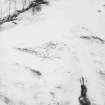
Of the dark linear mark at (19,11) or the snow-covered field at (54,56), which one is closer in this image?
the snow-covered field at (54,56)

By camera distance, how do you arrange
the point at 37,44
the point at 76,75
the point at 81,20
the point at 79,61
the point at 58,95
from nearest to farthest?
the point at 58,95 → the point at 76,75 → the point at 79,61 → the point at 37,44 → the point at 81,20

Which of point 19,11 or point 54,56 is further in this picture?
point 19,11

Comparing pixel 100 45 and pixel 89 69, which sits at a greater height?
pixel 100 45

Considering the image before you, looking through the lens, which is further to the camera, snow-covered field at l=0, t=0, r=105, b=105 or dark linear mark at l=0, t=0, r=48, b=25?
dark linear mark at l=0, t=0, r=48, b=25

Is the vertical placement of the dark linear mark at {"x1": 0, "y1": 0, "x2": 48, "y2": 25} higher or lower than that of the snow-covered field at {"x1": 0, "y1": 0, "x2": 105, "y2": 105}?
higher

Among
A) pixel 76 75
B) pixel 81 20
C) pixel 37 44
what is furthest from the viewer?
pixel 81 20

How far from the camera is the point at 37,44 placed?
348 centimetres

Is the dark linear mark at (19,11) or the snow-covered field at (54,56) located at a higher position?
the dark linear mark at (19,11)

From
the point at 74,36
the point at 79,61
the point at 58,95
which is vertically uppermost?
the point at 74,36

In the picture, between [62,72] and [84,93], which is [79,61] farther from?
[84,93]

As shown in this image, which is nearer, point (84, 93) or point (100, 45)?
point (84, 93)

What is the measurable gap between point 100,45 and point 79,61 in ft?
1.87

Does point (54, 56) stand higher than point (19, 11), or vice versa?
point (19, 11)

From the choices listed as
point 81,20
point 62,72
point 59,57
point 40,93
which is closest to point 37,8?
point 81,20
